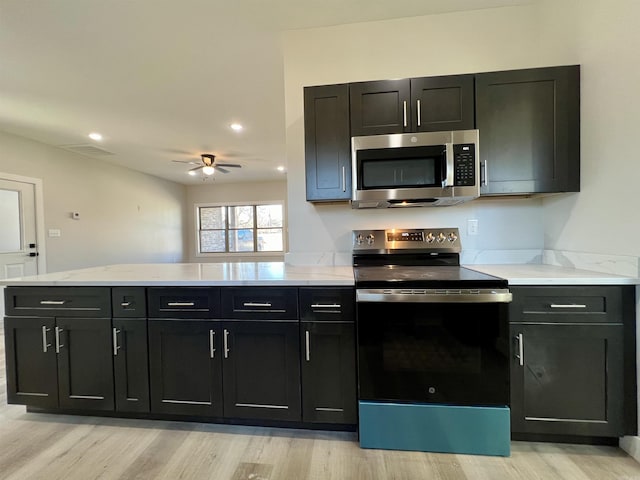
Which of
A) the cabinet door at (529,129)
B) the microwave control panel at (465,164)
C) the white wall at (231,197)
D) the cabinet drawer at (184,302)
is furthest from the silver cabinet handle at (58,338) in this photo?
the white wall at (231,197)

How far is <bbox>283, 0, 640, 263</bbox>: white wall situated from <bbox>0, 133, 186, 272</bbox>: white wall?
443cm

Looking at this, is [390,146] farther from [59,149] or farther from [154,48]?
[59,149]

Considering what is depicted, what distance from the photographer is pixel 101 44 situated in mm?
2391

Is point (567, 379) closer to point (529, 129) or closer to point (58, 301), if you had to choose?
point (529, 129)

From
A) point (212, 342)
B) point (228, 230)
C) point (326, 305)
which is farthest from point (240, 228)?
point (326, 305)

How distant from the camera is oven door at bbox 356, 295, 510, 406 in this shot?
155 centimetres

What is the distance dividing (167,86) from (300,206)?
2.00m

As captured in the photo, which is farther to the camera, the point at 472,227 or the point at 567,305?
the point at 472,227

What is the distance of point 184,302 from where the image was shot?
1.80 metres

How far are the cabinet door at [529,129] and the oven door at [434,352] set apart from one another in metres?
0.87

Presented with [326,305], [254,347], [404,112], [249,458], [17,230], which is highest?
[404,112]

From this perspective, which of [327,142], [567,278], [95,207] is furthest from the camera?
[95,207]

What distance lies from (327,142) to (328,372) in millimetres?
1427

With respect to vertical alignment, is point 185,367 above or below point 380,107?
below
